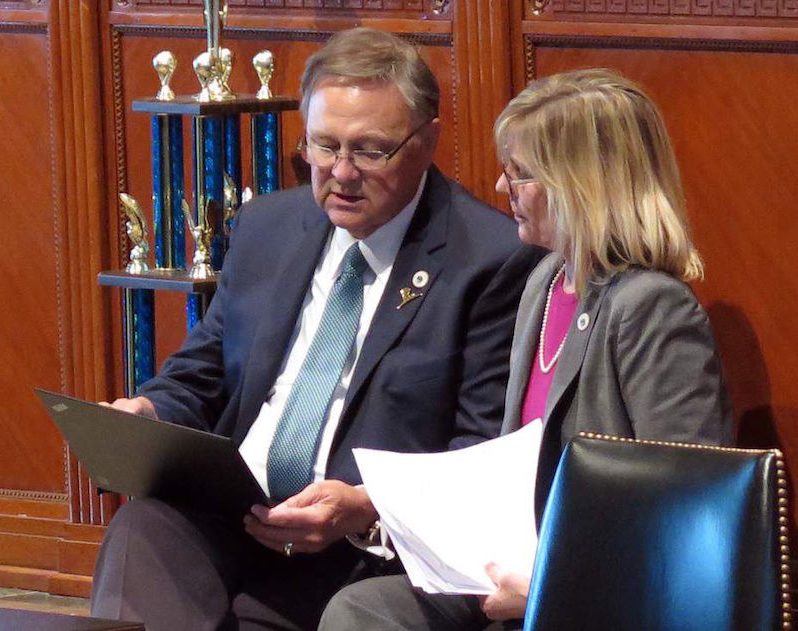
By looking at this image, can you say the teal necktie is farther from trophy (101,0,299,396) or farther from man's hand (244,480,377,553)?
trophy (101,0,299,396)

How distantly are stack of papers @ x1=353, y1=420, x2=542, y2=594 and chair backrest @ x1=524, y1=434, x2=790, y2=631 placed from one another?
0.74ft

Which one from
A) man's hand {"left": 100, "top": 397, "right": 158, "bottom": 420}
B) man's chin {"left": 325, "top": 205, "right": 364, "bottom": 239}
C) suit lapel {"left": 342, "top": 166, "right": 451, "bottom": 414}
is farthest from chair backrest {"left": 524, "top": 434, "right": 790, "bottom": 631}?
man's hand {"left": 100, "top": 397, "right": 158, "bottom": 420}

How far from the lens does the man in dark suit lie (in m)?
2.61

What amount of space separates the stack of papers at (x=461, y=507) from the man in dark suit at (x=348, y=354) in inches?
11.0

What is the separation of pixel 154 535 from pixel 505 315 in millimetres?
719

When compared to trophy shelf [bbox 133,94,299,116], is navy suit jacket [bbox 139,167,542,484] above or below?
below

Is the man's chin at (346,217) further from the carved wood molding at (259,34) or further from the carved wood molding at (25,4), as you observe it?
the carved wood molding at (25,4)

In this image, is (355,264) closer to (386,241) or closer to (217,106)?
(386,241)

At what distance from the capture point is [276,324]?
2.84 meters

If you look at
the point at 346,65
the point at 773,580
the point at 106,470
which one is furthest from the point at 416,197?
the point at 773,580

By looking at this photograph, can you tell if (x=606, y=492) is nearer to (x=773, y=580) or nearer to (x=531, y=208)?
(x=773, y=580)

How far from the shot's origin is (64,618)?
1.94 m

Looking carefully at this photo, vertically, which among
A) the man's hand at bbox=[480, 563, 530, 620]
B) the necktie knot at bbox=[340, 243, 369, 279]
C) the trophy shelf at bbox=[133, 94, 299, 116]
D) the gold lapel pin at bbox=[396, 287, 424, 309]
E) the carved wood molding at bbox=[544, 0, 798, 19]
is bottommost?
the man's hand at bbox=[480, 563, 530, 620]

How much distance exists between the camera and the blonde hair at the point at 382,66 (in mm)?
2734
